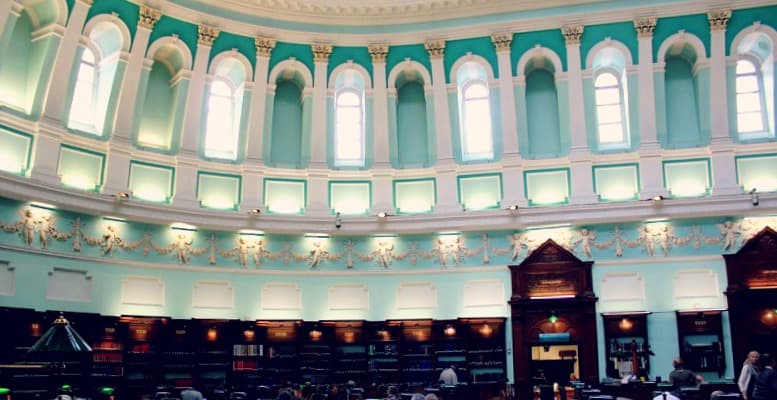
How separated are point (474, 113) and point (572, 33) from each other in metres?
3.87

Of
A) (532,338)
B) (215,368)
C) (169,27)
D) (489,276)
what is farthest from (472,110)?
(215,368)

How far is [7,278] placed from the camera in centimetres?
1852

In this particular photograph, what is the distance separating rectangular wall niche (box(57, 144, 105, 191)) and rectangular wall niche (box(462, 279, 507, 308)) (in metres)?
11.0

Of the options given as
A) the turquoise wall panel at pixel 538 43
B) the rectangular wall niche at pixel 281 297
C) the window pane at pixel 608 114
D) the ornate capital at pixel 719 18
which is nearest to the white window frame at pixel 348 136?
the rectangular wall niche at pixel 281 297

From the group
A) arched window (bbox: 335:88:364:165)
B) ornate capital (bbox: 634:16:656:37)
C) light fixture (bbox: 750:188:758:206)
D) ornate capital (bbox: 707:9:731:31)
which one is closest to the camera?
light fixture (bbox: 750:188:758:206)

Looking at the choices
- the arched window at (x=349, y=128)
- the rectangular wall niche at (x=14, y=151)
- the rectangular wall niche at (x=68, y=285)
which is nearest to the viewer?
the rectangular wall niche at (x=14, y=151)

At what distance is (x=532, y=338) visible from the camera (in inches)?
874

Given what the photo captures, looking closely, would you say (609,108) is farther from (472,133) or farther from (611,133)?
(472,133)

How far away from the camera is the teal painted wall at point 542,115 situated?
78.0 ft

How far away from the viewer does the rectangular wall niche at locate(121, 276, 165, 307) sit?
69.6ft

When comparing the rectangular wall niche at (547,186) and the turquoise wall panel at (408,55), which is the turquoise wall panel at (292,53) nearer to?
the turquoise wall panel at (408,55)

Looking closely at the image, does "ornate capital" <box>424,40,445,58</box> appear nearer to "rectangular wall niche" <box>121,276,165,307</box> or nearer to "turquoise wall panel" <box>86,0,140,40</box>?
"turquoise wall panel" <box>86,0,140,40</box>

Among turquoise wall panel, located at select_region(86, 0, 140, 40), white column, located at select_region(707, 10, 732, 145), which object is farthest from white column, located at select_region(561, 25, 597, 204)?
turquoise wall panel, located at select_region(86, 0, 140, 40)

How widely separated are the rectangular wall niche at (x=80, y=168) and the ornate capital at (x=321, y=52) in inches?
288
